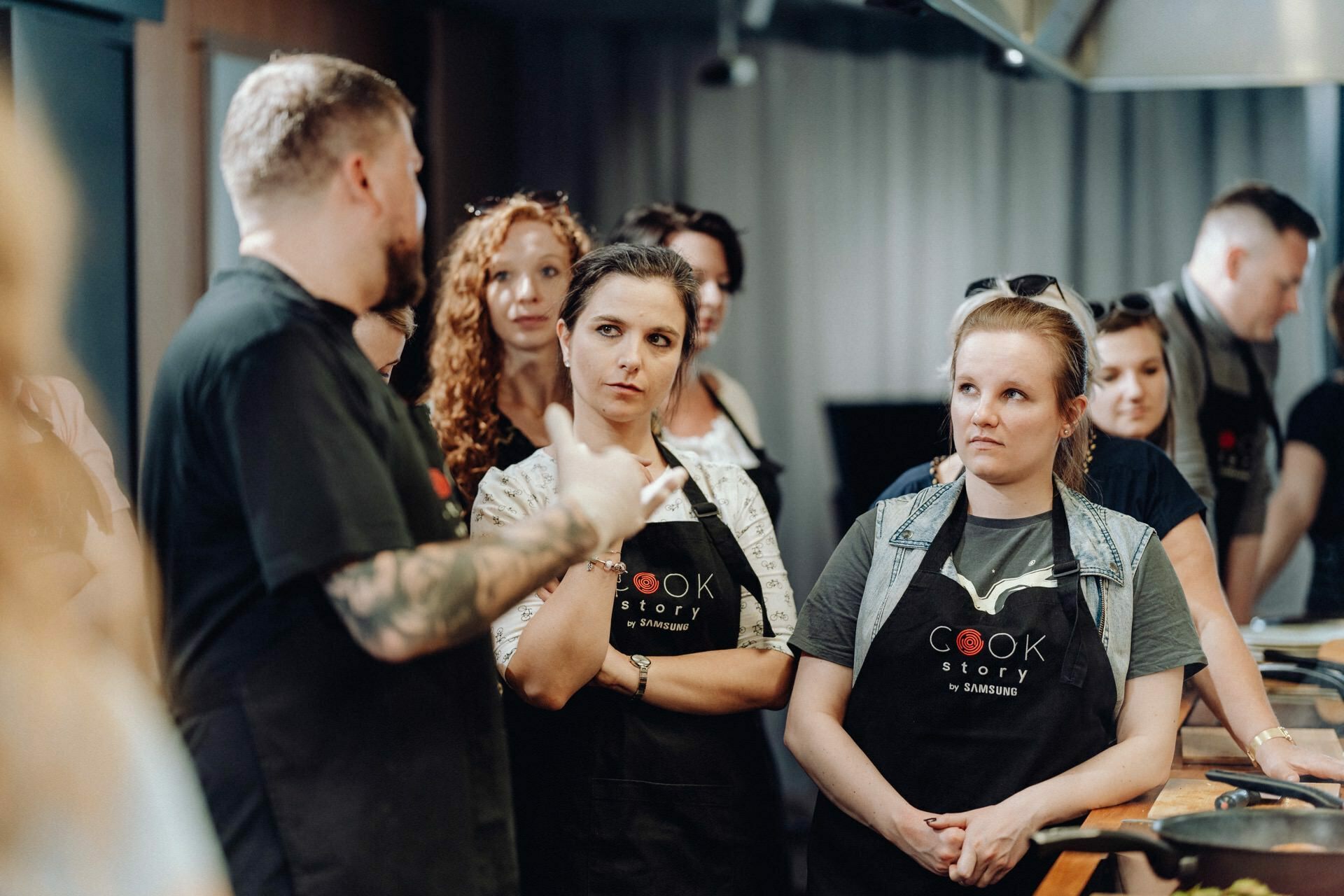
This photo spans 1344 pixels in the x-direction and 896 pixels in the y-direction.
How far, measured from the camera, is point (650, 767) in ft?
6.14

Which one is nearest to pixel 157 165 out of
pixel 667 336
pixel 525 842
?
pixel 667 336

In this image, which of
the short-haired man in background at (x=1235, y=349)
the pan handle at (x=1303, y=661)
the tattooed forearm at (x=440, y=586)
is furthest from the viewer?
the short-haired man in background at (x=1235, y=349)

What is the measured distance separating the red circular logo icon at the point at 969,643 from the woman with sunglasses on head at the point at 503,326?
0.91m

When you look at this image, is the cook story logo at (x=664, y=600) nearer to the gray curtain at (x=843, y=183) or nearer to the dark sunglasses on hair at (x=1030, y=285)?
the dark sunglasses on hair at (x=1030, y=285)

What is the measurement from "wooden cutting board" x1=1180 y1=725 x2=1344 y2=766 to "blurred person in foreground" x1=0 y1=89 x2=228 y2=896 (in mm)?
1449

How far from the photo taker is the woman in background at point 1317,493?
3.26 meters

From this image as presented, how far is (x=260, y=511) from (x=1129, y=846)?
85cm

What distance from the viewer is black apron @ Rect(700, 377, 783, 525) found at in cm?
275

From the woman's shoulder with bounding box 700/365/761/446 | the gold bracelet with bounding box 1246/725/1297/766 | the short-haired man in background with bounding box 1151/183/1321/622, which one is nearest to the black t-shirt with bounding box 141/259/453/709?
the gold bracelet with bounding box 1246/725/1297/766

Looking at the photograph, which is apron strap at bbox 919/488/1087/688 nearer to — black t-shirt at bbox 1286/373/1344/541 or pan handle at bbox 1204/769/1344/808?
pan handle at bbox 1204/769/1344/808

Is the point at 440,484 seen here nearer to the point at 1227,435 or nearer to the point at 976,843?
the point at 976,843

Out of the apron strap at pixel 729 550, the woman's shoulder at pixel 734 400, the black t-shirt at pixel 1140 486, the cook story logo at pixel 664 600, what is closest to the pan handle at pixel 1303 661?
the black t-shirt at pixel 1140 486

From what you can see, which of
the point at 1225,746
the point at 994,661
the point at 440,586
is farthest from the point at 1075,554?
the point at 440,586

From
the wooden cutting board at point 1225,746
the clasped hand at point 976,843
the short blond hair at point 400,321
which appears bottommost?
the clasped hand at point 976,843
